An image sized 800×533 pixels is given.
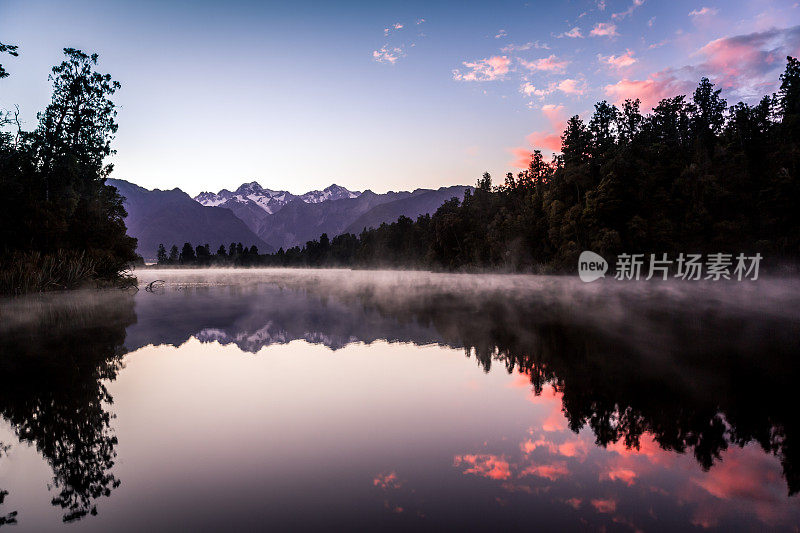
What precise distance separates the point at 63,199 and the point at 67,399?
41969 millimetres

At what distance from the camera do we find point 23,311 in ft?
84.8

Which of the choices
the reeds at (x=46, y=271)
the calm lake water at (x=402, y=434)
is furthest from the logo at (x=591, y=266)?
the reeds at (x=46, y=271)

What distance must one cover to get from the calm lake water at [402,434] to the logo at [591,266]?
65.0m

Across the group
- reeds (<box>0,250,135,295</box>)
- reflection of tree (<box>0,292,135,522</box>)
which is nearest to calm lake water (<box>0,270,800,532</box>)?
reflection of tree (<box>0,292,135,522</box>)

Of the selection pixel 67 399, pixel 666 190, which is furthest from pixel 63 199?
pixel 666 190

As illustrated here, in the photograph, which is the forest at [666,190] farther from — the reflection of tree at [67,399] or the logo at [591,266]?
the reflection of tree at [67,399]

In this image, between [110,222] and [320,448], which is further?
[110,222]

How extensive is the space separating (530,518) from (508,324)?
16.9 meters

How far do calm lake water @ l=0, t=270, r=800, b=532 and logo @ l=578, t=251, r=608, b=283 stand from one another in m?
65.0

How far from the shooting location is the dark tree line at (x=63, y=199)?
123 feet

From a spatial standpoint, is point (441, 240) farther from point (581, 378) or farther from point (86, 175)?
point (581, 378)

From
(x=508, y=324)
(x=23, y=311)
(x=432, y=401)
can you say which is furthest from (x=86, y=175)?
(x=432, y=401)

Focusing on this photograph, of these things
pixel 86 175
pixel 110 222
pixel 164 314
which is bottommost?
pixel 164 314

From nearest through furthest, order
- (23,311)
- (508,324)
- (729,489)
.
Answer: (729,489) < (508,324) < (23,311)
